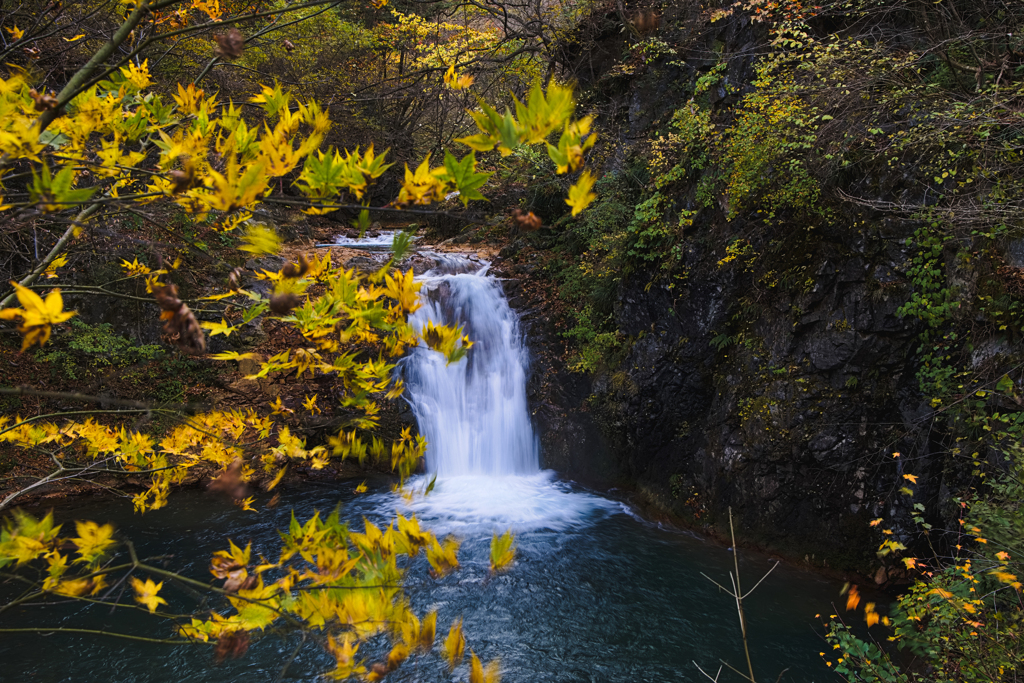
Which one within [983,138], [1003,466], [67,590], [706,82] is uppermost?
[706,82]

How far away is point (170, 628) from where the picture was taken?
458 cm

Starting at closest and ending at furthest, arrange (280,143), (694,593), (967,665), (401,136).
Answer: (280,143)
(967,665)
(694,593)
(401,136)

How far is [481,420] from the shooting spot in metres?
8.41

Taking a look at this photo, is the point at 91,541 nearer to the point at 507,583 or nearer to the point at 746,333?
the point at 507,583

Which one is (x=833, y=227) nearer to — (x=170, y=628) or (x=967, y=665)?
(x=967, y=665)

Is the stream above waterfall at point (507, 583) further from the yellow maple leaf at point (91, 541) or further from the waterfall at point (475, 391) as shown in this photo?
the yellow maple leaf at point (91, 541)

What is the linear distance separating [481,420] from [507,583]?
3.40 metres

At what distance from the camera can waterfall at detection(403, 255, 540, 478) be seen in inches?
320

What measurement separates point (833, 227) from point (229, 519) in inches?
298

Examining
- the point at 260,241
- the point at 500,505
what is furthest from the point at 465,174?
the point at 500,505

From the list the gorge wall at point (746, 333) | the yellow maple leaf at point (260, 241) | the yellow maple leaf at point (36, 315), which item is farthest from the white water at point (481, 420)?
the yellow maple leaf at point (36, 315)

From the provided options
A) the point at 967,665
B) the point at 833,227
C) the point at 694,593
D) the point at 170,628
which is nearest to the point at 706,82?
the point at 833,227

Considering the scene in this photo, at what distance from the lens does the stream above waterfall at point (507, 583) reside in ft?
13.6

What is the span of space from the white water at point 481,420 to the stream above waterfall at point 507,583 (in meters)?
0.03
